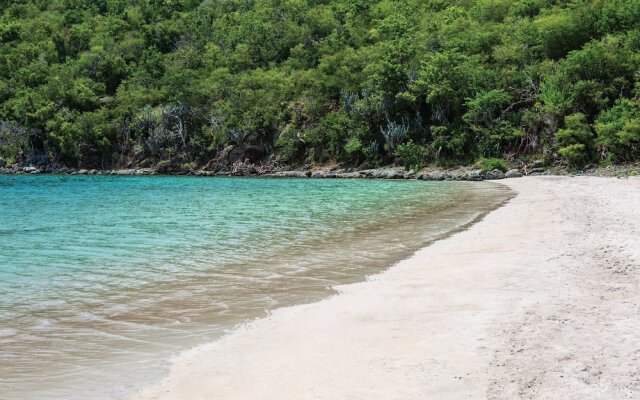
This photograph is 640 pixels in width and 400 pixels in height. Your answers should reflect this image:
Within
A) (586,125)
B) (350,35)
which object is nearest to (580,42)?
(586,125)

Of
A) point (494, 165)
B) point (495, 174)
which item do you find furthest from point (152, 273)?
point (494, 165)

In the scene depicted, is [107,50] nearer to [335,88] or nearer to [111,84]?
[111,84]

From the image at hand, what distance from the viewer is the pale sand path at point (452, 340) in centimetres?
448

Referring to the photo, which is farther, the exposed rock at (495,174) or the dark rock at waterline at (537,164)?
the dark rock at waterline at (537,164)

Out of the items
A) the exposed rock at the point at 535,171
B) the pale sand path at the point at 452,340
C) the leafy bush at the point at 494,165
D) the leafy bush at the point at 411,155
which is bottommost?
the pale sand path at the point at 452,340

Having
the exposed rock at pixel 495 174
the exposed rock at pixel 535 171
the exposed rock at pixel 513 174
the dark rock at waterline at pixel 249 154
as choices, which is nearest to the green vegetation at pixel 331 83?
the dark rock at waterline at pixel 249 154

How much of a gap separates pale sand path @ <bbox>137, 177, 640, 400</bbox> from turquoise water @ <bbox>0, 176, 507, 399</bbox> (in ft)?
2.43

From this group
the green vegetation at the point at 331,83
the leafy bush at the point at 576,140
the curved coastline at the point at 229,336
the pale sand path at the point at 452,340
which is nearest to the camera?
the pale sand path at the point at 452,340

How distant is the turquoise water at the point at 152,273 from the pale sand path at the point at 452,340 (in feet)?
2.43

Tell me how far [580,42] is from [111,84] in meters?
67.1

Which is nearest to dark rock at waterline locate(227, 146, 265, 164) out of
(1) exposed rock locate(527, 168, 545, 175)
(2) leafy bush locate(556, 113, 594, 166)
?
(1) exposed rock locate(527, 168, 545, 175)

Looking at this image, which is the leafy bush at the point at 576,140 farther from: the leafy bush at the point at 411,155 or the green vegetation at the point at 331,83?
the leafy bush at the point at 411,155

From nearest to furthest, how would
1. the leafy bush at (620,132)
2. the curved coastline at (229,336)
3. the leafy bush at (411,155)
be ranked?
the curved coastline at (229,336) → the leafy bush at (620,132) → the leafy bush at (411,155)

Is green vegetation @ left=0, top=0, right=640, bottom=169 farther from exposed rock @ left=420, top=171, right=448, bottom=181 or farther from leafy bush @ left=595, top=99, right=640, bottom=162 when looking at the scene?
exposed rock @ left=420, top=171, right=448, bottom=181
